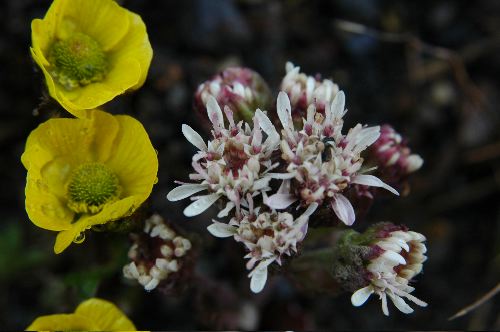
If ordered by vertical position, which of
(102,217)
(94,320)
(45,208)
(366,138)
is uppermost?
(366,138)

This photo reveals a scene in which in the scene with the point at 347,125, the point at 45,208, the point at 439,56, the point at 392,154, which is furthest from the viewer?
the point at 439,56

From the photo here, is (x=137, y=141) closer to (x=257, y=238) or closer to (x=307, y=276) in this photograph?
(x=257, y=238)

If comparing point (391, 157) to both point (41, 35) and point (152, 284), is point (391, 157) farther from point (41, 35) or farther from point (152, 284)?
point (41, 35)

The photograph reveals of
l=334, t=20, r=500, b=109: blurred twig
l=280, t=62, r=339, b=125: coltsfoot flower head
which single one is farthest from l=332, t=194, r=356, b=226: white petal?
l=334, t=20, r=500, b=109: blurred twig

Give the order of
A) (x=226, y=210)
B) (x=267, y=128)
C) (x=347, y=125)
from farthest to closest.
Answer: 1. (x=347, y=125)
2. (x=267, y=128)
3. (x=226, y=210)

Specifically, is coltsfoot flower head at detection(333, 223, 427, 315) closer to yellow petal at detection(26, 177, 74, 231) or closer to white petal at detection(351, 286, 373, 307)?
white petal at detection(351, 286, 373, 307)

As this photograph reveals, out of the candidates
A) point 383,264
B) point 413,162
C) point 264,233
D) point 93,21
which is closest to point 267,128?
point 264,233
